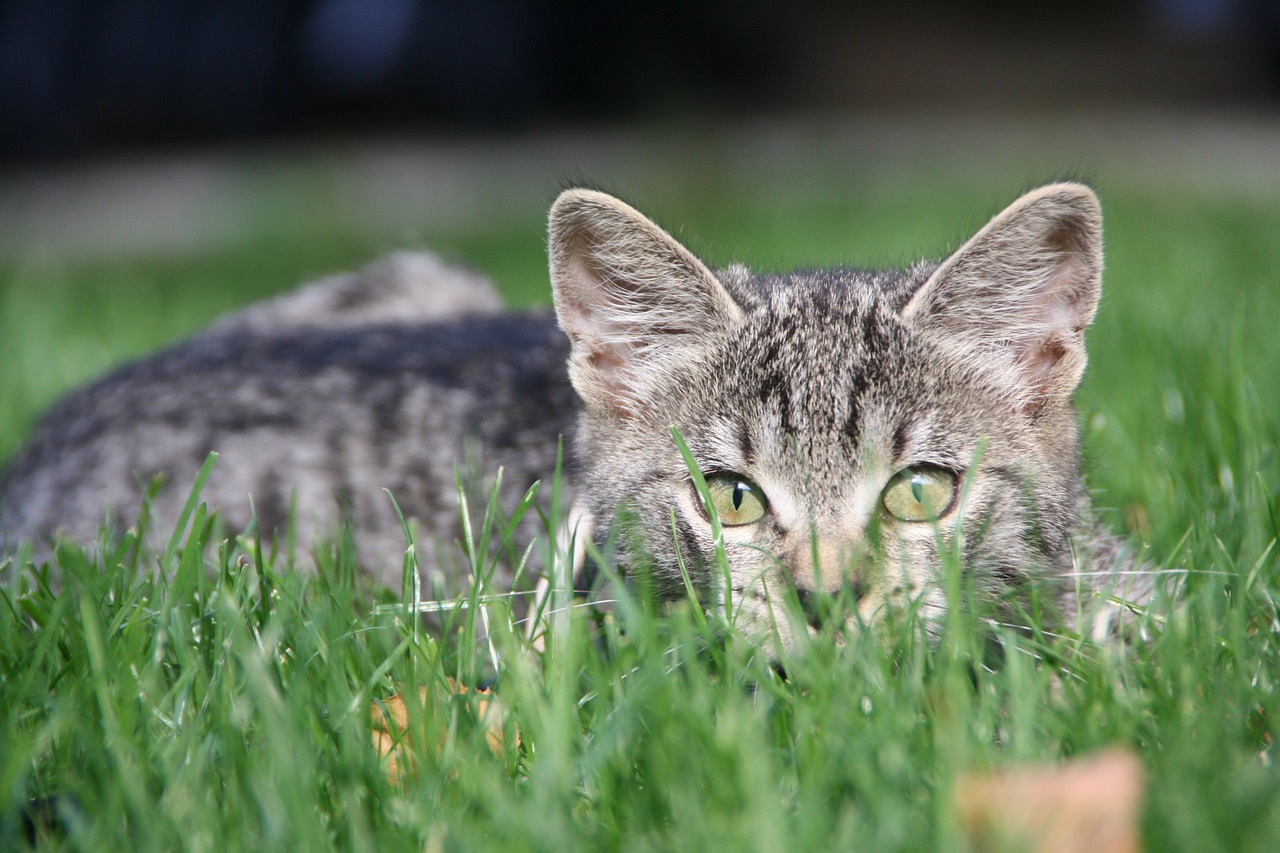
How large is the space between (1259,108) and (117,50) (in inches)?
367

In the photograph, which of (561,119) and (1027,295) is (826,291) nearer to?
(1027,295)

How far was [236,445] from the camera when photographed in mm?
2773

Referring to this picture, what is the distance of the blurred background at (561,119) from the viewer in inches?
312

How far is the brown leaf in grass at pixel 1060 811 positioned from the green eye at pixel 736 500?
0.81m

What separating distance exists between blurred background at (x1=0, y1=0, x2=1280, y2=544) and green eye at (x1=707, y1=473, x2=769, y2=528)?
4.82m

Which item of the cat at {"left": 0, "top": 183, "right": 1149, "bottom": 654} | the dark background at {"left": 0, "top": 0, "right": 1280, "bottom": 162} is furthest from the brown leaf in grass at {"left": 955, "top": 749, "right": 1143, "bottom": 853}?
the dark background at {"left": 0, "top": 0, "right": 1280, "bottom": 162}

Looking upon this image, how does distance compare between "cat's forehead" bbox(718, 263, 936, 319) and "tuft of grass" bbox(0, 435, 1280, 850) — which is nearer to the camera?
"tuft of grass" bbox(0, 435, 1280, 850)

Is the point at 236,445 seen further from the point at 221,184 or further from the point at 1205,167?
the point at 1205,167

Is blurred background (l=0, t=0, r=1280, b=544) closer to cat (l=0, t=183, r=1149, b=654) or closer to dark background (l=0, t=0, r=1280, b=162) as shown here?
dark background (l=0, t=0, r=1280, b=162)

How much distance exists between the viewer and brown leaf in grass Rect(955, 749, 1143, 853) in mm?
1153

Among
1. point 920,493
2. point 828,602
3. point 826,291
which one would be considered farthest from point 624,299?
point 828,602

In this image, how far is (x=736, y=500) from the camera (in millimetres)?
1995

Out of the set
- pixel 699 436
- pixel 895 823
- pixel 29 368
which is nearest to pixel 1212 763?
pixel 895 823

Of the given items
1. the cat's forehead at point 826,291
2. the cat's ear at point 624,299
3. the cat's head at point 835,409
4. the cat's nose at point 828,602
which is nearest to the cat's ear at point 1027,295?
the cat's head at point 835,409
